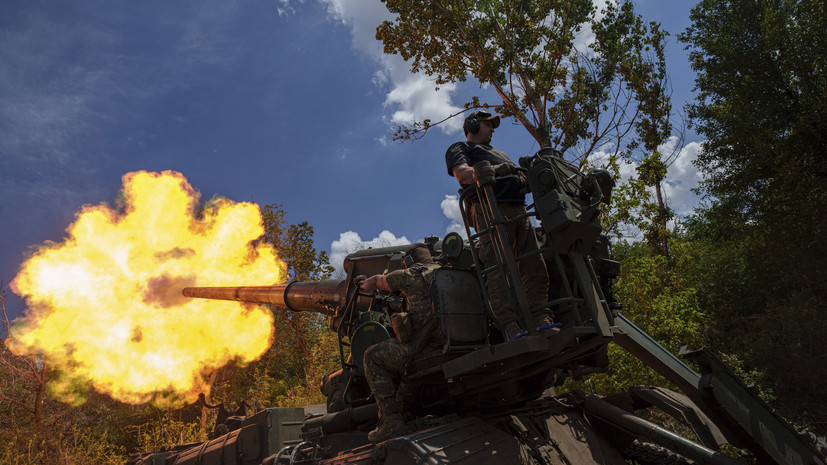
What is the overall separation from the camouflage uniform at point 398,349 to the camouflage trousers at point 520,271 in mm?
701

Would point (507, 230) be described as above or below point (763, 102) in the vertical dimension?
below

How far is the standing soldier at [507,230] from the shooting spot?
15.0 feet

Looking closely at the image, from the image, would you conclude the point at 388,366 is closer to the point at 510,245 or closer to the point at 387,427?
the point at 387,427

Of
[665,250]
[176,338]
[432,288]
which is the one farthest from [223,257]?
[665,250]

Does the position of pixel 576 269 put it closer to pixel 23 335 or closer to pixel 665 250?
pixel 665 250

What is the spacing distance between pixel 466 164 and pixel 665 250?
12069 millimetres

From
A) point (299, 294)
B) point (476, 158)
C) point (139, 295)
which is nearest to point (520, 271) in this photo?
point (476, 158)

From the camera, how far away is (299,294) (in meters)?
9.05

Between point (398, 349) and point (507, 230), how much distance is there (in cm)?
156

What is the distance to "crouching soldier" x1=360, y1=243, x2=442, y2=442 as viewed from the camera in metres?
5.07

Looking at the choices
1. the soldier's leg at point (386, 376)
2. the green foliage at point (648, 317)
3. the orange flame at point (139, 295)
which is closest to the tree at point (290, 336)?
the orange flame at point (139, 295)

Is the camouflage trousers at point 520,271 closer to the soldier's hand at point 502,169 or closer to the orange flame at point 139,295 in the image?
the soldier's hand at point 502,169

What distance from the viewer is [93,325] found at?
1381 cm

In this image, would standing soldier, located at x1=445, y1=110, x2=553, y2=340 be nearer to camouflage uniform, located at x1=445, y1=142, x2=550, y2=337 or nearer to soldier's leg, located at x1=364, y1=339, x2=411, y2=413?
camouflage uniform, located at x1=445, y1=142, x2=550, y2=337
